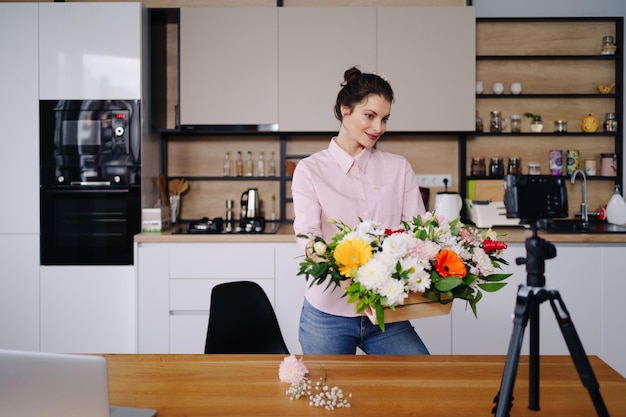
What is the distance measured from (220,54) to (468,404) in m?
2.77

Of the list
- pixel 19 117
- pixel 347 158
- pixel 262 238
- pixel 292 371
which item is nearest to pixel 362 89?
pixel 347 158

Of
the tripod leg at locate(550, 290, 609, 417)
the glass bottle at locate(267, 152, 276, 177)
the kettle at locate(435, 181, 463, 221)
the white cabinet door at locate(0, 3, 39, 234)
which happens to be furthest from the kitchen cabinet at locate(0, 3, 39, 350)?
the tripod leg at locate(550, 290, 609, 417)

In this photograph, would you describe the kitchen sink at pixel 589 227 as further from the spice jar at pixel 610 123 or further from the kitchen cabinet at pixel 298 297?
the spice jar at pixel 610 123

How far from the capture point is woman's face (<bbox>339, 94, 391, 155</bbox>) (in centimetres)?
188

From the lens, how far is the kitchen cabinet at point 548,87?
3.77 metres

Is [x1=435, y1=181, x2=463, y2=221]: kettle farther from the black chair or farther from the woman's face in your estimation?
the black chair

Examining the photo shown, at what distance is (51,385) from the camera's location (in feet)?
3.12

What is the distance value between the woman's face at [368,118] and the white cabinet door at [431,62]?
5.45 ft

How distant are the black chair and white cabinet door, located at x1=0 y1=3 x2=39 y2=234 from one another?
1.93 m

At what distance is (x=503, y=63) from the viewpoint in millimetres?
3816

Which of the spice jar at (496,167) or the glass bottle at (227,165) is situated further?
the glass bottle at (227,165)

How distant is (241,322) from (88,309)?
1.73m

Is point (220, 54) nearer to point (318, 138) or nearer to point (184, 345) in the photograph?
point (318, 138)

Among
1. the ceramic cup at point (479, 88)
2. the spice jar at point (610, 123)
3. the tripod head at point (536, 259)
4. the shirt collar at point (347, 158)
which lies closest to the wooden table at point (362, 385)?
the tripod head at point (536, 259)
